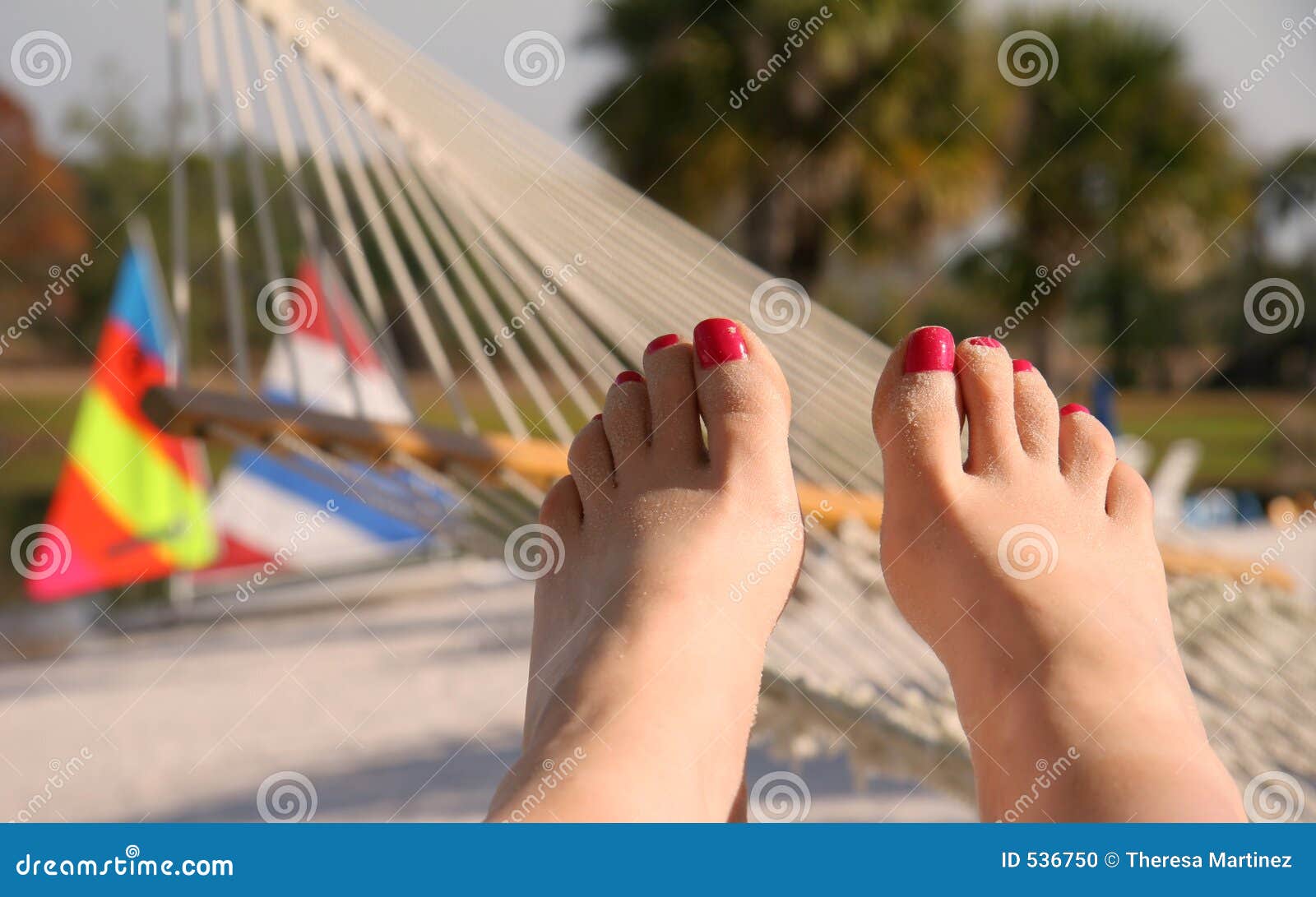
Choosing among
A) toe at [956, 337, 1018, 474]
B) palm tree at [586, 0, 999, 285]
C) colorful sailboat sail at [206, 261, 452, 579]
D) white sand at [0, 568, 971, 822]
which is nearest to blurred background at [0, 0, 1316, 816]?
palm tree at [586, 0, 999, 285]

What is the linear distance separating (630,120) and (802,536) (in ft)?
17.6

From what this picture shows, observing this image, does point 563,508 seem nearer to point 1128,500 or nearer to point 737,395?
point 737,395

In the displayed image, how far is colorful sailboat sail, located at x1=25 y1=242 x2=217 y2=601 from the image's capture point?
3604mm

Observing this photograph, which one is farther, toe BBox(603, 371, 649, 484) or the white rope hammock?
the white rope hammock

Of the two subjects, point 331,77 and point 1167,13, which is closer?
point 331,77

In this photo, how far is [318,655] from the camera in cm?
371

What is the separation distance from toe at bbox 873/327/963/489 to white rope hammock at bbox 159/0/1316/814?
257 millimetres

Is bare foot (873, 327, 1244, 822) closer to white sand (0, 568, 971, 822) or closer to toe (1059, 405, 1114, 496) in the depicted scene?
toe (1059, 405, 1114, 496)

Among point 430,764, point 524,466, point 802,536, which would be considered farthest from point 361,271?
point 430,764

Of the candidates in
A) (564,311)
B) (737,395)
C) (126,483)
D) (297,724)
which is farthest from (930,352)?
(126,483)

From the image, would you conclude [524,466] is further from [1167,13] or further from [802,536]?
[1167,13]

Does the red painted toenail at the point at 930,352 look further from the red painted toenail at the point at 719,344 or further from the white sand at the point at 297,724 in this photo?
the white sand at the point at 297,724
